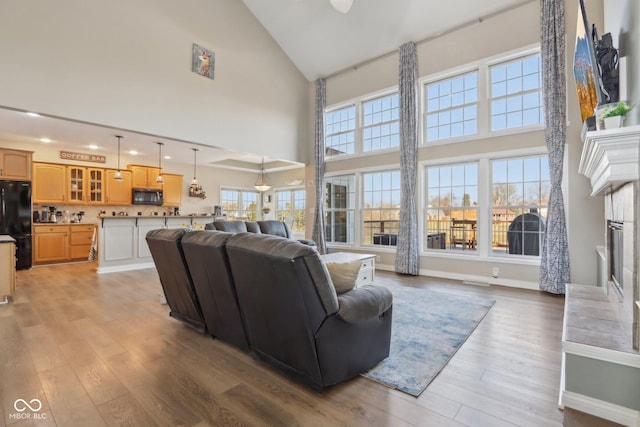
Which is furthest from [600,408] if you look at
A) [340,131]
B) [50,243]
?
[50,243]

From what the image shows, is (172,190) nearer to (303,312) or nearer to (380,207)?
(380,207)

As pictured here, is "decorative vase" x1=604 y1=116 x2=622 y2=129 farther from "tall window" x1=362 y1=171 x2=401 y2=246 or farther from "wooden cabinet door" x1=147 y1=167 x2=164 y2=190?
"wooden cabinet door" x1=147 y1=167 x2=164 y2=190

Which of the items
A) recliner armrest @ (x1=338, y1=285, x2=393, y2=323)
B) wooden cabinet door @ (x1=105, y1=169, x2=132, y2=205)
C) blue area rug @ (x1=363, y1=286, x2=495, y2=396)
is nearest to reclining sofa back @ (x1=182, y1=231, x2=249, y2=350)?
recliner armrest @ (x1=338, y1=285, x2=393, y2=323)

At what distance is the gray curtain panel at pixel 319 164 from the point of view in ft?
24.3

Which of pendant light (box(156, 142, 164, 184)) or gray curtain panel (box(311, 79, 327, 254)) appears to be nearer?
pendant light (box(156, 142, 164, 184))

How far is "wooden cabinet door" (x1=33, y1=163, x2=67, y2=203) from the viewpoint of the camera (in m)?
6.58

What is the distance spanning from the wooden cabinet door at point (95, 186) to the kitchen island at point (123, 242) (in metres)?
1.72

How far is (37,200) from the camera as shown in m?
6.58

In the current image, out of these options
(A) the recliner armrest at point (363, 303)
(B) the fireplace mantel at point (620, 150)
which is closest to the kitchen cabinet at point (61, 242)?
(A) the recliner armrest at point (363, 303)

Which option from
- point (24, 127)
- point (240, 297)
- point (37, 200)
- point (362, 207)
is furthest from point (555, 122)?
point (37, 200)

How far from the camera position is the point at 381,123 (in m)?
6.61

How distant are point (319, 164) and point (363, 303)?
586 centimetres

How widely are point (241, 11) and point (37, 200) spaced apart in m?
6.17

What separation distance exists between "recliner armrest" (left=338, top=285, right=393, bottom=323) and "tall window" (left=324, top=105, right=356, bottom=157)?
17.7 feet
